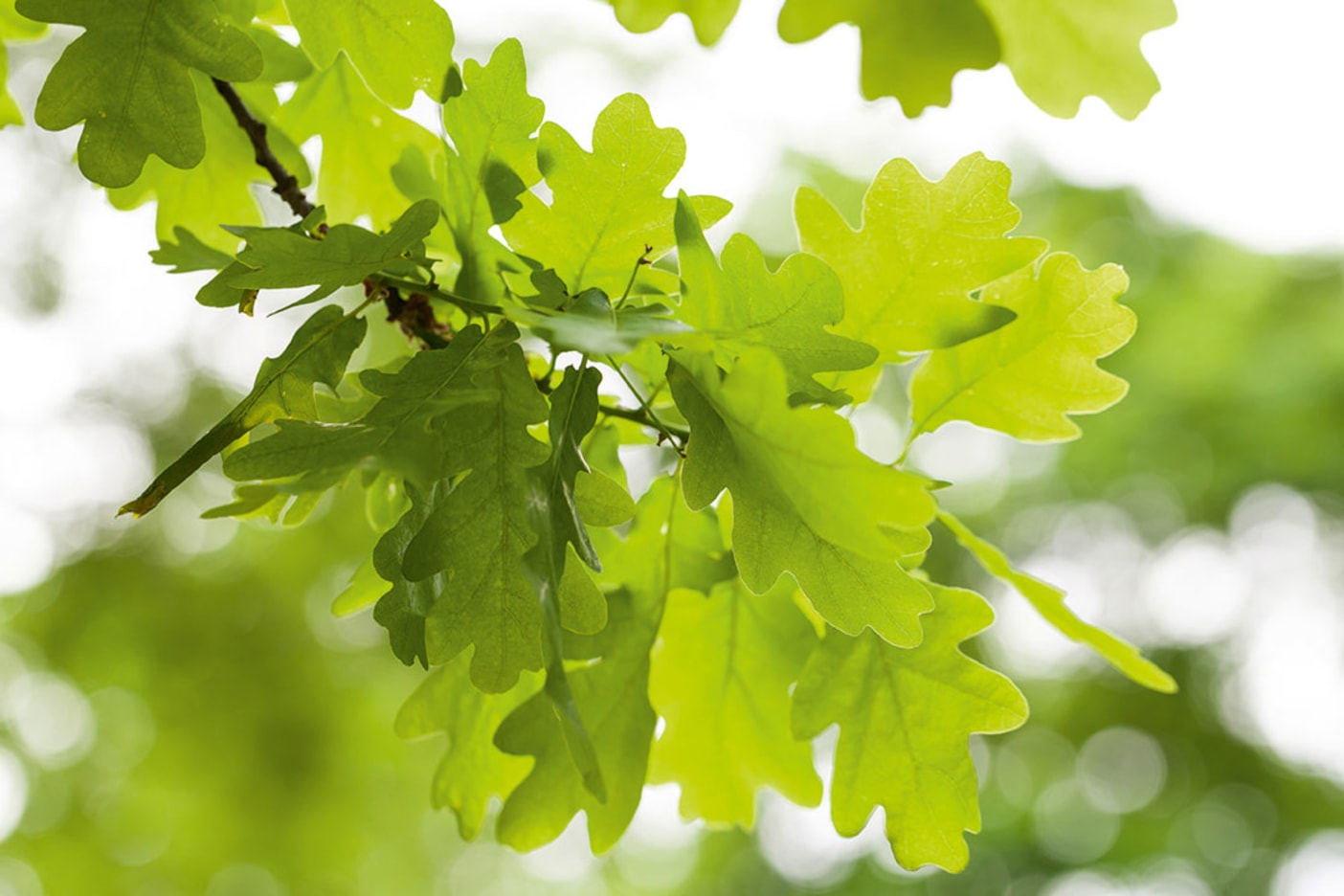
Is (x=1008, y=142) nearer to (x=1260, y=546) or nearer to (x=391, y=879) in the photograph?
(x=1260, y=546)

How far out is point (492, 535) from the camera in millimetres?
790

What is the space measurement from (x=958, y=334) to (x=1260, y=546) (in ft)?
26.5

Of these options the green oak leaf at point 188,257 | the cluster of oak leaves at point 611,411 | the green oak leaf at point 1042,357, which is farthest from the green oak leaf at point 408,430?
the green oak leaf at point 1042,357

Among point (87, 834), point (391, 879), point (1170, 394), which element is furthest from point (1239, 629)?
point (87, 834)

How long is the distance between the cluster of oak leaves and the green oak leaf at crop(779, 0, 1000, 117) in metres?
0.02

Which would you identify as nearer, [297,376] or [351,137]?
[297,376]

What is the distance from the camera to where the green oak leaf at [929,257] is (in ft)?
3.04

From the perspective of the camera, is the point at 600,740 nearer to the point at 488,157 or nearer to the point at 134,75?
the point at 488,157

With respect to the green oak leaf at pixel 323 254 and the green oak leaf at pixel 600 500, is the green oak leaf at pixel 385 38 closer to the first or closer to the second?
the green oak leaf at pixel 323 254

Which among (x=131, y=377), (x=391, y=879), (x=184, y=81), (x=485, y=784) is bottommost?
(x=391, y=879)

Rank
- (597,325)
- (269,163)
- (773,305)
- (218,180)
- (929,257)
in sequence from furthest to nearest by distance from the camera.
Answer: (218,180), (269,163), (929,257), (773,305), (597,325)

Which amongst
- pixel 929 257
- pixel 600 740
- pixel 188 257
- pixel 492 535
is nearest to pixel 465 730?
pixel 600 740

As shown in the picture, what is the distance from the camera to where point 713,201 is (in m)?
0.91

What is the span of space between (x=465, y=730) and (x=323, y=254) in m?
0.53
